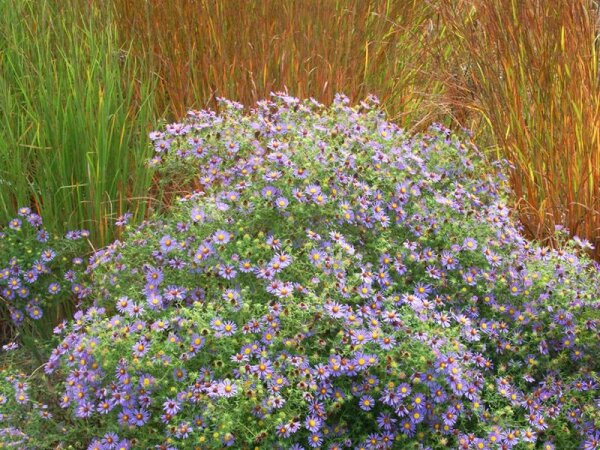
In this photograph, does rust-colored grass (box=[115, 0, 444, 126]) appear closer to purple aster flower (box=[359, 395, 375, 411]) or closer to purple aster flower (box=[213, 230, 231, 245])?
purple aster flower (box=[213, 230, 231, 245])

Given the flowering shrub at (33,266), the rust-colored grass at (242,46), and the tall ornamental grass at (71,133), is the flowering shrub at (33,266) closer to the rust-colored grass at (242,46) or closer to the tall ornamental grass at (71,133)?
the tall ornamental grass at (71,133)

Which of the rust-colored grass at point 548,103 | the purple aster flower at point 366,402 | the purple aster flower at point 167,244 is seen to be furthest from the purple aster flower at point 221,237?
the rust-colored grass at point 548,103

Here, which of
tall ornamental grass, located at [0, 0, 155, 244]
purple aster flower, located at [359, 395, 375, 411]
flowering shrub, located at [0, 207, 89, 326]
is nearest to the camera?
purple aster flower, located at [359, 395, 375, 411]

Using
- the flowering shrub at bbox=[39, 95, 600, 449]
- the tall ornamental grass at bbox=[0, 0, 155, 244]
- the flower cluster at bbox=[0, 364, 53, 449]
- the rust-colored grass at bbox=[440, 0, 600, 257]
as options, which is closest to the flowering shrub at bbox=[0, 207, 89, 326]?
the tall ornamental grass at bbox=[0, 0, 155, 244]

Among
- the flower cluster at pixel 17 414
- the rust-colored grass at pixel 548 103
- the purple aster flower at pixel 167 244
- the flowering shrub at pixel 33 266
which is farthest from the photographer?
the rust-colored grass at pixel 548 103

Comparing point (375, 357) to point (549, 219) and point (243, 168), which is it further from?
point (549, 219)

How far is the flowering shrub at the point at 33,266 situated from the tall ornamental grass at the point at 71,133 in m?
0.10

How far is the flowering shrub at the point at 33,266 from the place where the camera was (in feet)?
10.2

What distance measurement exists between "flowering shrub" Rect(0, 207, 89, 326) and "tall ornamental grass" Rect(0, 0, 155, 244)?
10cm

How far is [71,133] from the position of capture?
3330 millimetres

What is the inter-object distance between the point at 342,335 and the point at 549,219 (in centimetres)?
185

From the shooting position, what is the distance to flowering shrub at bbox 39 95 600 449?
7.14ft

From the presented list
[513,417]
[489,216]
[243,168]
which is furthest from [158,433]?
[489,216]

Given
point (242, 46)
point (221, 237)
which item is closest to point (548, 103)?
point (242, 46)
